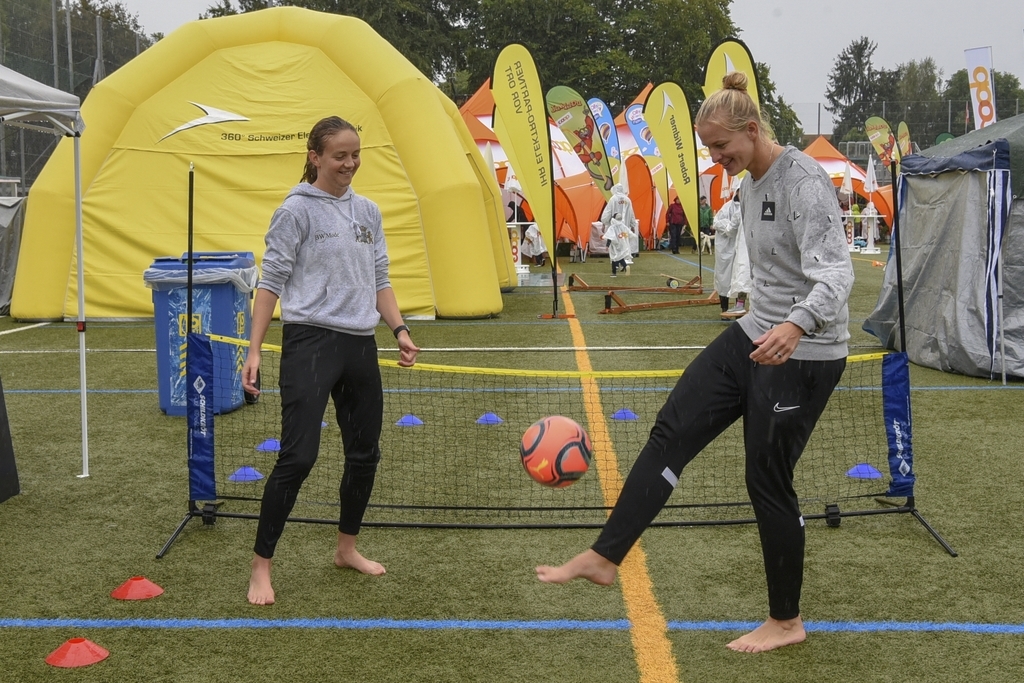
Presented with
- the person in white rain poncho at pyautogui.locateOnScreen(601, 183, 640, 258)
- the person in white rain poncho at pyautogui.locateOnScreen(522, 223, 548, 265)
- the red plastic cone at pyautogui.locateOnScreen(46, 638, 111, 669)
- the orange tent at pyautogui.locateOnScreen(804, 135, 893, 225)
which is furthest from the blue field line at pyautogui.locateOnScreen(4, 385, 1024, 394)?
the orange tent at pyautogui.locateOnScreen(804, 135, 893, 225)

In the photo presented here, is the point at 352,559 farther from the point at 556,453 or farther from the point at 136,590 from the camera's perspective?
the point at 556,453

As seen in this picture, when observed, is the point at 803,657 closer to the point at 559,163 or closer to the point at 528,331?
the point at 528,331

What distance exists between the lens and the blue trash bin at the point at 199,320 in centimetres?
812

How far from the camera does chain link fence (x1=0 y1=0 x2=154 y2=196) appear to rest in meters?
20.4

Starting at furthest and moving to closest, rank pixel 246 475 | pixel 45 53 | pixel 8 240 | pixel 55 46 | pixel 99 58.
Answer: pixel 99 58, pixel 55 46, pixel 45 53, pixel 8 240, pixel 246 475

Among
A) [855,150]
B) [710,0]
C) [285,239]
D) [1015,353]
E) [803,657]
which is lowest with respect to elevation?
[803,657]

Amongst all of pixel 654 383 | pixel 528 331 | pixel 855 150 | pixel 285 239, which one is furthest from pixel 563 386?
pixel 855 150

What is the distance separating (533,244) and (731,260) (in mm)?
12771

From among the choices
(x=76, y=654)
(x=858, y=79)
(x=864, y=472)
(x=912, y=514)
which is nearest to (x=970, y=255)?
(x=864, y=472)

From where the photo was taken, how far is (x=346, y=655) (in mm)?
3797

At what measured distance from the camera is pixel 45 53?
69.7ft

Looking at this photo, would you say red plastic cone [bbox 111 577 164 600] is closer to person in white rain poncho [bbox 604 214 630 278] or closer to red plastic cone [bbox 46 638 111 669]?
red plastic cone [bbox 46 638 111 669]

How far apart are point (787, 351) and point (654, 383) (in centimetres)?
613

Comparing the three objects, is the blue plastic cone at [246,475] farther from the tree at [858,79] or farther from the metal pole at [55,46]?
the tree at [858,79]
